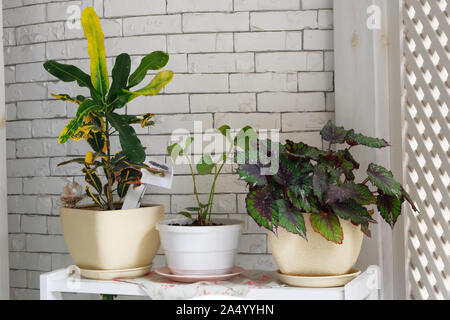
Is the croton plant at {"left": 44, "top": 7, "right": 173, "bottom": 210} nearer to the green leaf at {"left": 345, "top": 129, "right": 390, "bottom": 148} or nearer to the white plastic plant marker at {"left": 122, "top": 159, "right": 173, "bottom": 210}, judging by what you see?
the white plastic plant marker at {"left": 122, "top": 159, "right": 173, "bottom": 210}

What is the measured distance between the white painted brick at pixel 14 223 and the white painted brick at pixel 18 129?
31 centimetres

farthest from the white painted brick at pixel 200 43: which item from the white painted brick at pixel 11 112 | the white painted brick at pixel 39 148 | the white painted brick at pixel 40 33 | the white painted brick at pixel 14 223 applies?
the white painted brick at pixel 14 223

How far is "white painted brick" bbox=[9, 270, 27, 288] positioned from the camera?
1995mm

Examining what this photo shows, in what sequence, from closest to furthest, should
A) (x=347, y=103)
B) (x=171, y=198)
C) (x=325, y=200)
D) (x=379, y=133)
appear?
(x=325, y=200) → (x=379, y=133) → (x=347, y=103) → (x=171, y=198)

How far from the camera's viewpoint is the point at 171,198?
6.17 ft

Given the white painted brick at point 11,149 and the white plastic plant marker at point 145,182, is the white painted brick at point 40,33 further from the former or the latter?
the white plastic plant marker at point 145,182

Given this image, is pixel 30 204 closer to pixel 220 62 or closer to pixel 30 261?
pixel 30 261

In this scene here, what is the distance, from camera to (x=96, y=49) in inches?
61.1

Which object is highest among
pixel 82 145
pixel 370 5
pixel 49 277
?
pixel 370 5

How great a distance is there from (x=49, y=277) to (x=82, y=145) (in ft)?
1.86

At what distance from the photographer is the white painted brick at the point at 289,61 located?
1.83 m

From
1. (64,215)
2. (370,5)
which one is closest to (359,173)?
(370,5)

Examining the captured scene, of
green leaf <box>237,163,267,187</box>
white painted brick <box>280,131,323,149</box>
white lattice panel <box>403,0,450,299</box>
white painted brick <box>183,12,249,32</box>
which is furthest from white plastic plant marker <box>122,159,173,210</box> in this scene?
white lattice panel <box>403,0,450,299</box>
